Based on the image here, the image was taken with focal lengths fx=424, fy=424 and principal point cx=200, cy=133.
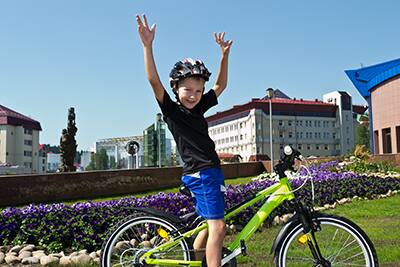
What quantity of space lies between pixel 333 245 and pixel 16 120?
93.9 m

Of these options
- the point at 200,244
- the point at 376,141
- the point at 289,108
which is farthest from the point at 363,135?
the point at 200,244

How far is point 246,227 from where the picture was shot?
3.58 meters

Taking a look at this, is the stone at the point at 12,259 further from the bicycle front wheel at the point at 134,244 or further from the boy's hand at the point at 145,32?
the boy's hand at the point at 145,32

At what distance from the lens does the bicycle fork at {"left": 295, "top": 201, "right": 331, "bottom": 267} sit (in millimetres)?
3492

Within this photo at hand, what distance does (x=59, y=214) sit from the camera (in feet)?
23.7

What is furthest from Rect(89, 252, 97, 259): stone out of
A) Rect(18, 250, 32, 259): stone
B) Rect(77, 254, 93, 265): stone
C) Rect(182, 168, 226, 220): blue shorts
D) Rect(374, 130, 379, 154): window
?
Rect(374, 130, 379, 154): window

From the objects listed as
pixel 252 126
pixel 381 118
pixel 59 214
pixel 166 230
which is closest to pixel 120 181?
pixel 59 214

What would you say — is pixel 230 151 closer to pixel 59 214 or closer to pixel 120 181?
pixel 120 181

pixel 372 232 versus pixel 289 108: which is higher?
pixel 289 108

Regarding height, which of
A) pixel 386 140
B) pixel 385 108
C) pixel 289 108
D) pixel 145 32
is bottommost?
pixel 145 32

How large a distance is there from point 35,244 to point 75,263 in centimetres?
160

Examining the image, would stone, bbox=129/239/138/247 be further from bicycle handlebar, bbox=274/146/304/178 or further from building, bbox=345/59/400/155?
building, bbox=345/59/400/155

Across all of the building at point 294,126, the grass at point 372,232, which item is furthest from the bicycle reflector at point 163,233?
the building at point 294,126

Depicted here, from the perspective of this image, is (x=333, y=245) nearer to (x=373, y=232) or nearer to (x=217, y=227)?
(x=217, y=227)
